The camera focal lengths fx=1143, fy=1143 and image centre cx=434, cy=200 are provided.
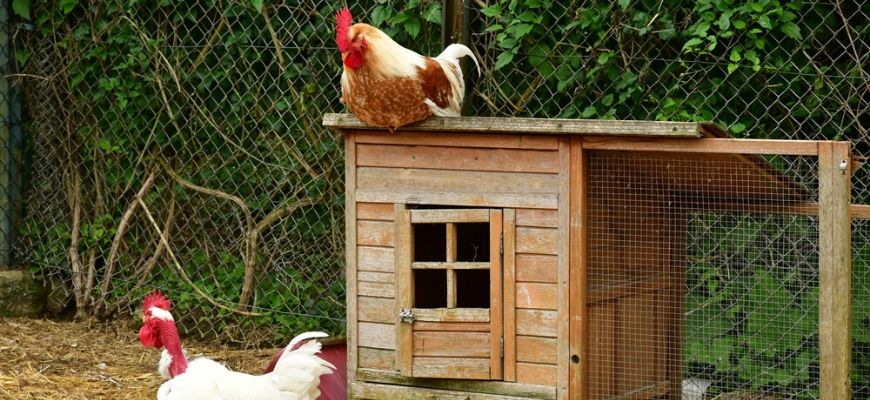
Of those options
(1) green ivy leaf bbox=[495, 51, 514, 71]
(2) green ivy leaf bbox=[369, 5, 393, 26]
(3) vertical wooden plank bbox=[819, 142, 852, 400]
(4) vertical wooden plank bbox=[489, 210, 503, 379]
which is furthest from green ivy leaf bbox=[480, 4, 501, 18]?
(3) vertical wooden plank bbox=[819, 142, 852, 400]

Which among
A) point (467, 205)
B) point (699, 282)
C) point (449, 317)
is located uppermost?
point (467, 205)

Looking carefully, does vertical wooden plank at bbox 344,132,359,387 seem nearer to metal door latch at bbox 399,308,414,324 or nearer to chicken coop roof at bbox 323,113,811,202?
chicken coop roof at bbox 323,113,811,202

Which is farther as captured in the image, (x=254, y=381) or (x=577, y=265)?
(x=254, y=381)

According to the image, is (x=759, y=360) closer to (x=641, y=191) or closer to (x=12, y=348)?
(x=641, y=191)

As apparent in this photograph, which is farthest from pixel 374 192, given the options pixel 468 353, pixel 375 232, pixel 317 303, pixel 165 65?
pixel 165 65

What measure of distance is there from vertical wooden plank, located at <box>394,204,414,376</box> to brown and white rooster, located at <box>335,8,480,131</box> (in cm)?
33

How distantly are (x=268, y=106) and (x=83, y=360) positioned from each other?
1483 millimetres

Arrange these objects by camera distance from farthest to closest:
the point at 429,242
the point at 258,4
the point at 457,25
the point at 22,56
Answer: the point at 22,56 → the point at 258,4 → the point at 457,25 → the point at 429,242

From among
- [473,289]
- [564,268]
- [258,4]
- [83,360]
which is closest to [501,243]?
[564,268]

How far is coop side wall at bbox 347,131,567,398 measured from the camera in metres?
3.81

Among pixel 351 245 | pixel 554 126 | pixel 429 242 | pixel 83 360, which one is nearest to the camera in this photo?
pixel 554 126

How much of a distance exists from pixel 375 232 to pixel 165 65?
6.99ft

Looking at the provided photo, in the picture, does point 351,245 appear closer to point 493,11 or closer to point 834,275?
point 493,11

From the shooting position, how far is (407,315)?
3961 mm
